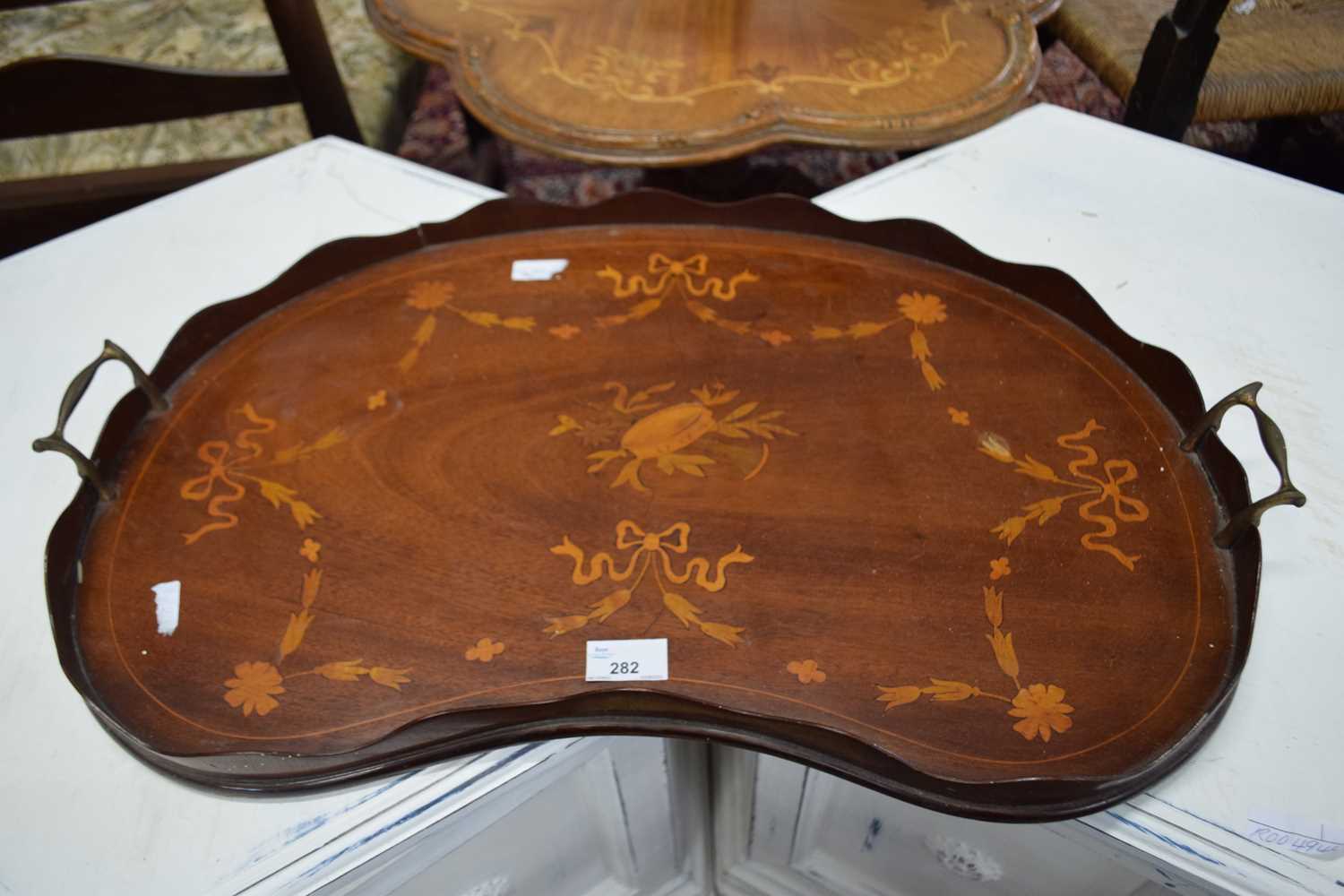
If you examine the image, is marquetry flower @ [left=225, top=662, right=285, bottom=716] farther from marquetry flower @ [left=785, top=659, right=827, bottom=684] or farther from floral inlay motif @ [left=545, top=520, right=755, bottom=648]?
marquetry flower @ [left=785, top=659, right=827, bottom=684]

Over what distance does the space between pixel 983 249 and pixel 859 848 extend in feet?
2.05

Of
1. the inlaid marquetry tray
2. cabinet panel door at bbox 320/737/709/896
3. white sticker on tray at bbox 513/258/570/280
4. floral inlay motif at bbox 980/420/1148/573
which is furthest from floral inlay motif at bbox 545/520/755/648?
white sticker on tray at bbox 513/258/570/280

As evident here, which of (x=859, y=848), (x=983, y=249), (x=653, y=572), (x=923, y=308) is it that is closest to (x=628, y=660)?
(x=653, y=572)

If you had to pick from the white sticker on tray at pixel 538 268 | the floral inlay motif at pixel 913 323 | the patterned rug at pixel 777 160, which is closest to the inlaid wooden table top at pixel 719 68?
the white sticker on tray at pixel 538 268

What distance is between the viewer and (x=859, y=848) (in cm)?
86

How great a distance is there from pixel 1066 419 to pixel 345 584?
1.97ft

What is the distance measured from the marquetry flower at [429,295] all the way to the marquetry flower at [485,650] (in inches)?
15.0

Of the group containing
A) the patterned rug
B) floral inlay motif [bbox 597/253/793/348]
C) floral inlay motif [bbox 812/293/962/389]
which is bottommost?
the patterned rug

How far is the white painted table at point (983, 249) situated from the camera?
62 centimetres

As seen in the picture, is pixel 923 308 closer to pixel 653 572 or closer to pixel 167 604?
pixel 653 572

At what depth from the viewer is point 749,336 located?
0.88 metres

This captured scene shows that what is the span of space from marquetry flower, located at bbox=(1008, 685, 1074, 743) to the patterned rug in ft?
4.14

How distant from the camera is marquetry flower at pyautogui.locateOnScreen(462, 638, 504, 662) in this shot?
26.5 inches

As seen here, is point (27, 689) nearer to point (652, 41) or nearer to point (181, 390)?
point (181, 390)
